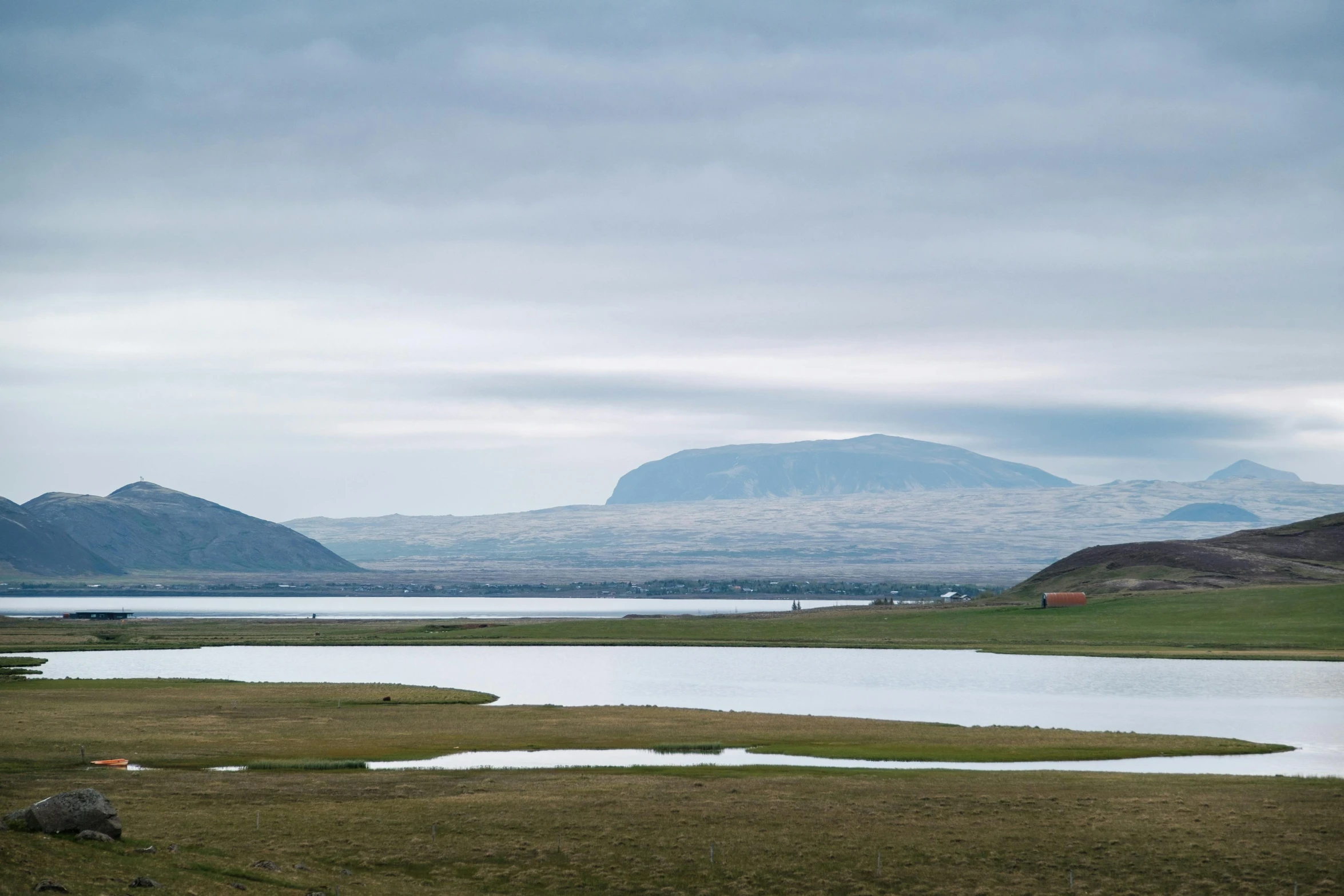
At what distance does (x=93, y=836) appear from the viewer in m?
30.0

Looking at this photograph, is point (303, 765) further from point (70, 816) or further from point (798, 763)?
point (70, 816)

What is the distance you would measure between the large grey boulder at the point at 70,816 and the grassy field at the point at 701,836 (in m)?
0.76

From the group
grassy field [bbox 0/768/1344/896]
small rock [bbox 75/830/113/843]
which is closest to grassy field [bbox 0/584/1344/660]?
grassy field [bbox 0/768/1344/896]

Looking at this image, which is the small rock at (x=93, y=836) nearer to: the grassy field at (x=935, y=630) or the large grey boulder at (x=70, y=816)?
the large grey boulder at (x=70, y=816)

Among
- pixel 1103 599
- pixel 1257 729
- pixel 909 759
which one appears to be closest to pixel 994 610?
pixel 1103 599

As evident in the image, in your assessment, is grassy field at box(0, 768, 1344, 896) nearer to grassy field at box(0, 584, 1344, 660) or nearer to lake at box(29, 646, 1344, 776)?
lake at box(29, 646, 1344, 776)

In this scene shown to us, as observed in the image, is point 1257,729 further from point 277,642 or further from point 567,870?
point 277,642

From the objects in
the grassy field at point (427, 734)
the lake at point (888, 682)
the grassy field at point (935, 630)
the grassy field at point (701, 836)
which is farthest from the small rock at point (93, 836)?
the grassy field at point (935, 630)

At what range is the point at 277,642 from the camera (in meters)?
151

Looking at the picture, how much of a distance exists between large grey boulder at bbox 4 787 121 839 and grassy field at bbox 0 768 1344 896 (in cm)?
76

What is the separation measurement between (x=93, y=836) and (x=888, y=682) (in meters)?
74.3

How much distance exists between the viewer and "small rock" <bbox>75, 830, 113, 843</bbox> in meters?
29.9

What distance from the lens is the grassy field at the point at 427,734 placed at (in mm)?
54812

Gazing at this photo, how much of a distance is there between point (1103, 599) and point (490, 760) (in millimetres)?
135410
